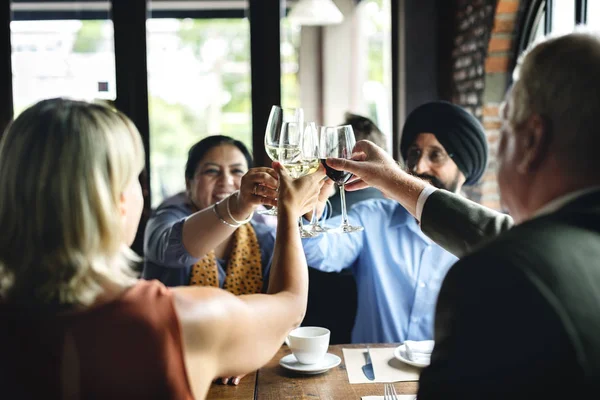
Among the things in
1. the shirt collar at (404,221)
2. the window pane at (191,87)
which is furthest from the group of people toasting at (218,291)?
the window pane at (191,87)

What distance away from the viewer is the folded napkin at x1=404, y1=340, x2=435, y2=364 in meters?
1.68

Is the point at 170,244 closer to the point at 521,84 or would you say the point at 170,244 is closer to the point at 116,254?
the point at 116,254

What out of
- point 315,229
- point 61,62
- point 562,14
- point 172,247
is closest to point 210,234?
point 172,247

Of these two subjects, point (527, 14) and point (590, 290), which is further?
point (527, 14)

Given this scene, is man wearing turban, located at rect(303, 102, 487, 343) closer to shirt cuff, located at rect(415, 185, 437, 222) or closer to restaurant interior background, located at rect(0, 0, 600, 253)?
shirt cuff, located at rect(415, 185, 437, 222)

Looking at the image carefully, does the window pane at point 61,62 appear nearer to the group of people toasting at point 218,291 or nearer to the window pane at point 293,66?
the window pane at point 293,66

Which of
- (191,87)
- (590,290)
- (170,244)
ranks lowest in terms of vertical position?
(170,244)

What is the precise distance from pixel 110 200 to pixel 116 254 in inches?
3.4

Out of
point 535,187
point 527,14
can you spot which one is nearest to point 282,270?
point 535,187

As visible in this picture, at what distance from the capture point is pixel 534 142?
0.95 m

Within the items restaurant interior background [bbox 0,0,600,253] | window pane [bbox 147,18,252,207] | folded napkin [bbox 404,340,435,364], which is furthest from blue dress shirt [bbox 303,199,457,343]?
A: window pane [bbox 147,18,252,207]

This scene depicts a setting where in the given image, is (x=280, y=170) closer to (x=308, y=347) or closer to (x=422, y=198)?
(x=422, y=198)

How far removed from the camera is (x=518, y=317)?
32.0 inches

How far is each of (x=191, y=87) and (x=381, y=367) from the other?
3.22m
